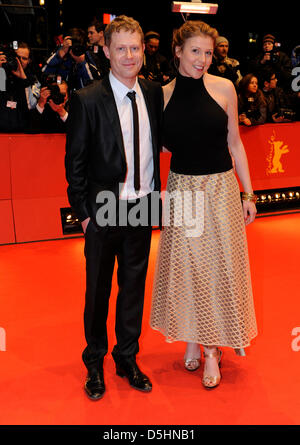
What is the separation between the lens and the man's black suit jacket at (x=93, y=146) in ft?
7.36

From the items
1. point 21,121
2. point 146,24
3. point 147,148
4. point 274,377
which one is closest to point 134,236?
point 147,148

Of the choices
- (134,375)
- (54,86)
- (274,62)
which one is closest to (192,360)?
(134,375)

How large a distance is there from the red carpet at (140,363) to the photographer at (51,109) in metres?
1.62

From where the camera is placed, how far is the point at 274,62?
24.0 feet

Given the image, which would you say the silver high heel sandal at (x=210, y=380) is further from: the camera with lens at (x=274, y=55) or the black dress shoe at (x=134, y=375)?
the camera with lens at (x=274, y=55)

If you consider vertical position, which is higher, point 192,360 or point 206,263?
point 206,263

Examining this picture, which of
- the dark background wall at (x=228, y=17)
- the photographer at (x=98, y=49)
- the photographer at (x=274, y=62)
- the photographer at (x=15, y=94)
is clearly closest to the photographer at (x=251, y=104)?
the photographer at (x=274, y=62)

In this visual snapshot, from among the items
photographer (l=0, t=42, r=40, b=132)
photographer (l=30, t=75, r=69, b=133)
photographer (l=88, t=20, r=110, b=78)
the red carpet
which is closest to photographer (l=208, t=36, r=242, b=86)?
photographer (l=88, t=20, r=110, b=78)

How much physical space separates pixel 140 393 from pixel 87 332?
38 cm

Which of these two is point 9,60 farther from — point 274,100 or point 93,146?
point 274,100

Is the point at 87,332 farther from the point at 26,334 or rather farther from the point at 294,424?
the point at 294,424

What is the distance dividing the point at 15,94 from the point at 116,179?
10.9 ft

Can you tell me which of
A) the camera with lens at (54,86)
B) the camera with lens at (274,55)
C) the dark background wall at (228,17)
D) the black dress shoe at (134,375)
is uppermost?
the dark background wall at (228,17)

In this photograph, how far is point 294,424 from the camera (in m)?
2.22
